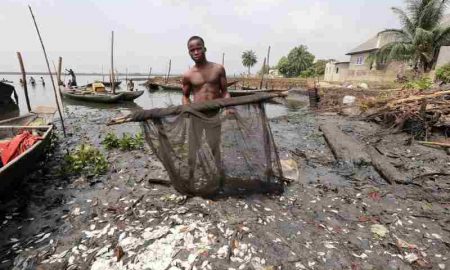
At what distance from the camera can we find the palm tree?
20.3m

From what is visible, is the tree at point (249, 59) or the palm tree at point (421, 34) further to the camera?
the tree at point (249, 59)

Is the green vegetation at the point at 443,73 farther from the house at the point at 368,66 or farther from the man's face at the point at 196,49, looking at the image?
the man's face at the point at 196,49

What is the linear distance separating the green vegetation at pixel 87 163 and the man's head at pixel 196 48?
359 centimetres

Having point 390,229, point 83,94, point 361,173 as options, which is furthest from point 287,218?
point 83,94

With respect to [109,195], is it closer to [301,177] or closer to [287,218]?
[287,218]

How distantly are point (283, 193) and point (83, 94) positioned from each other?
20716 millimetres

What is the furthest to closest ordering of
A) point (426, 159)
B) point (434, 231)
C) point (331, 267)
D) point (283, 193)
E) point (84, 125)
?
point (84, 125) → point (426, 159) → point (283, 193) → point (434, 231) → point (331, 267)

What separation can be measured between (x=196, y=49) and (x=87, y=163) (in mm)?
4103

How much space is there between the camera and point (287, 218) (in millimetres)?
4109

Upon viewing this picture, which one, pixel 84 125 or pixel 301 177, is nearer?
pixel 301 177

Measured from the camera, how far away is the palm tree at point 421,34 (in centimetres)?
2033

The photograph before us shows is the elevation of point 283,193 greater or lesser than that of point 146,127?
lesser

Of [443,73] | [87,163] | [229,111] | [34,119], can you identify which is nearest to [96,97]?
[34,119]

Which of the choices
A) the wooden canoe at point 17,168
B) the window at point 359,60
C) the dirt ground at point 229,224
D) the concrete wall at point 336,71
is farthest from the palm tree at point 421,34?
the wooden canoe at point 17,168
